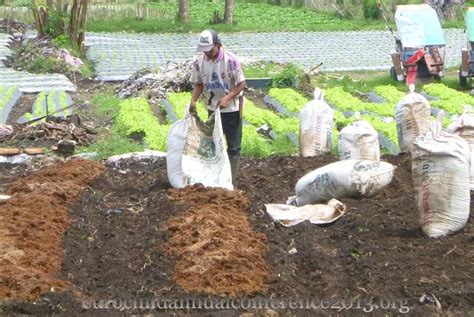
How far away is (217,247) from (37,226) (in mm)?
1748

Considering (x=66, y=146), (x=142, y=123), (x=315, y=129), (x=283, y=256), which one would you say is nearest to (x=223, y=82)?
(x=315, y=129)

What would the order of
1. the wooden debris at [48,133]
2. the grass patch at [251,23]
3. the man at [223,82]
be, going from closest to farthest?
the man at [223,82] → the wooden debris at [48,133] → the grass patch at [251,23]

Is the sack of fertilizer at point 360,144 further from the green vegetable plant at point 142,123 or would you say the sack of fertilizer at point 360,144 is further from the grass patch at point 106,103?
the grass patch at point 106,103

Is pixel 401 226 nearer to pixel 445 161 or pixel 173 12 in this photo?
pixel 445 161

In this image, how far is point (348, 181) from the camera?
8.62 metres

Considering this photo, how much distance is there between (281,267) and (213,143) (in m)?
2.75

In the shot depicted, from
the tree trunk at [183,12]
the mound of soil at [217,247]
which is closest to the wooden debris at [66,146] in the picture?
the mound of soil at [217,247]

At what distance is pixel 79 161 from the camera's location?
10.8 metres

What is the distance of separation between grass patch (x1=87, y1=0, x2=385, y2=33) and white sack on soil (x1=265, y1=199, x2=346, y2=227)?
2047 centimetres

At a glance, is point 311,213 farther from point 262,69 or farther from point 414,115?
point 262,69

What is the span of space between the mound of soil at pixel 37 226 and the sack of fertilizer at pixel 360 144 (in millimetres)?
2758

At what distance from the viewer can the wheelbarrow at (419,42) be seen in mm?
17047

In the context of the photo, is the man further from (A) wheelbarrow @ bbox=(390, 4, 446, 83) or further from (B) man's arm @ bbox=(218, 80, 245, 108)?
(A) wheelbarrow @ bbox=(390, 4, 446, 83)

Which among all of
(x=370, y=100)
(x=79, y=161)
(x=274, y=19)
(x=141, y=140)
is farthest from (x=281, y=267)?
(x=274, y=19)
